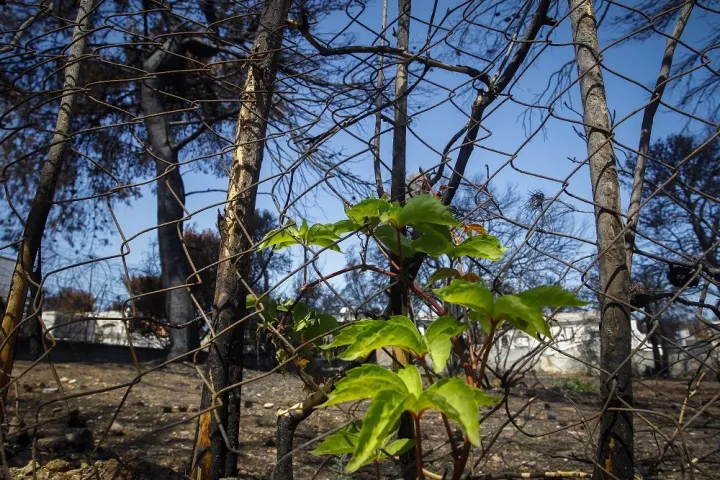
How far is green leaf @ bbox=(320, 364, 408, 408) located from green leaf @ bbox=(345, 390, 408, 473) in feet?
0.05

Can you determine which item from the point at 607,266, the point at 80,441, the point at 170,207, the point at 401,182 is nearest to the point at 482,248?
the point at 607,266

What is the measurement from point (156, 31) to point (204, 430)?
22.2ft

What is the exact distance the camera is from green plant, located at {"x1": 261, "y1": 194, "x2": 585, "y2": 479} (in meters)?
0.56

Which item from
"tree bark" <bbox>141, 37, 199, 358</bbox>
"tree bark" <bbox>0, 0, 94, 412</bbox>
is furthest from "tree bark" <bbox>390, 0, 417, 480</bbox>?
"tree bark" <bbox>141, 37, 199, 358</bbox>

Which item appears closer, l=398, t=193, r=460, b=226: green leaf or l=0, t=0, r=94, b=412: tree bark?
l=398, t=193, r=460, b=226: green leaf

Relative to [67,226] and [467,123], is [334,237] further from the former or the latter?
Result: [67,226]

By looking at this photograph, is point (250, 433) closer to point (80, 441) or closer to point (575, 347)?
point (80, 441)

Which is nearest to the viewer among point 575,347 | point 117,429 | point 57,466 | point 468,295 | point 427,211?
point 468,295

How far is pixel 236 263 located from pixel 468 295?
2.38 ft

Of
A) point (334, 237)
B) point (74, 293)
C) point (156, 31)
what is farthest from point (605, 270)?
point (74, 293)

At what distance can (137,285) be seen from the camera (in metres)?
11.2

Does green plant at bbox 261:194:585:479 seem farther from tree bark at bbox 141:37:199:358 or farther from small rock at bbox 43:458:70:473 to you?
tree bark at bbox 141:37:199:358

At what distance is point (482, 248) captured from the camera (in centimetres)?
82

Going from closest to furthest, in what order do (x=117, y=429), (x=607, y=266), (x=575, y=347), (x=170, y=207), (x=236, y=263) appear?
(x=607, y=266), (x=236, y=263), (x=117, y=429), (x=170, y=207), (x=575, y=347)
